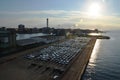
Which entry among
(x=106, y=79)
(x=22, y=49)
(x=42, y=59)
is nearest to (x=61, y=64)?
(x=42, y=59)

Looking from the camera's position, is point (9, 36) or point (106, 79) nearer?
point (106, 79)

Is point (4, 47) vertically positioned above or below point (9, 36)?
below

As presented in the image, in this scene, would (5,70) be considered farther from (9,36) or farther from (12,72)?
(9,36)

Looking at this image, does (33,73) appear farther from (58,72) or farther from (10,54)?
(10,54)

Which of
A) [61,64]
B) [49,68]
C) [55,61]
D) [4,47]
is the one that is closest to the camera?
[49,68]

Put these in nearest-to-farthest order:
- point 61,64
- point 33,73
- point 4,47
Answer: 1. point 33,73
2. point 61,64
3. point 4,47

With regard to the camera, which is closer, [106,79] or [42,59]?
[106,79]

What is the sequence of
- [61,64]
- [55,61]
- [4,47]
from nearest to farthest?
[61,64] < [55,61] < [4,47]

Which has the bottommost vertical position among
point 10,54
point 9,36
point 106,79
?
point 106,79

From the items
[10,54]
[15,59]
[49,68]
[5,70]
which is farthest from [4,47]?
[49,68]
